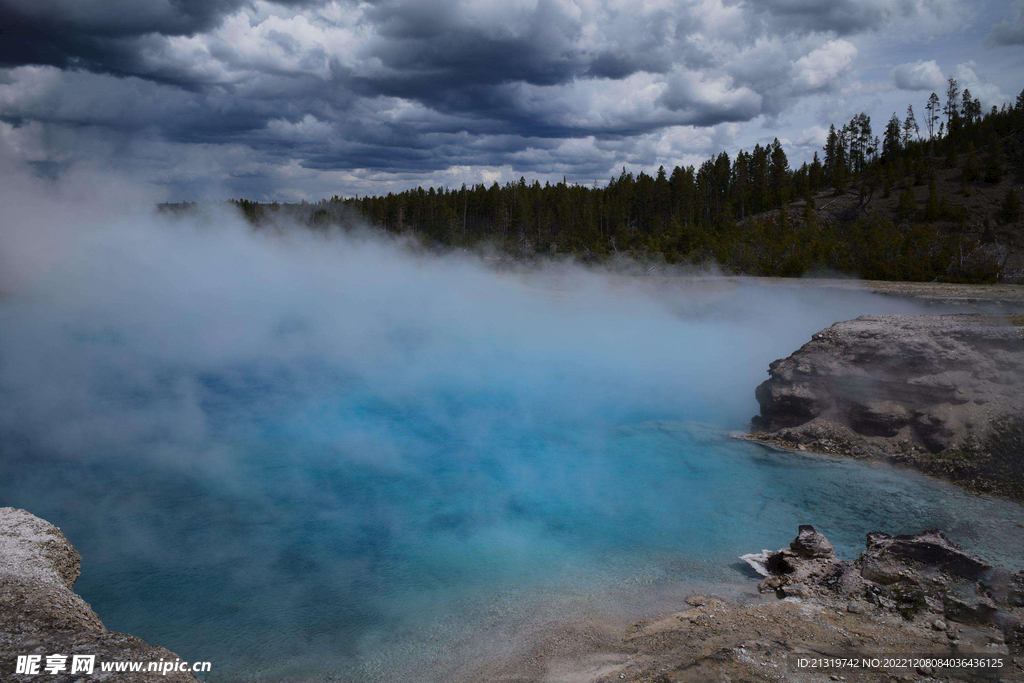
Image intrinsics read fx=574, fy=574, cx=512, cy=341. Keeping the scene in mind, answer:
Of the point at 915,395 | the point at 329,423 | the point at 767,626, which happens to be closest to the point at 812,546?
the point at 767,626

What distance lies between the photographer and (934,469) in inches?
320

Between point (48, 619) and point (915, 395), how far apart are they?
34.6ft

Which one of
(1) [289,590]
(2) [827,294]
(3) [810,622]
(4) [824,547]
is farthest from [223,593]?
(2) [827,294]

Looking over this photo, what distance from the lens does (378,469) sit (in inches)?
349

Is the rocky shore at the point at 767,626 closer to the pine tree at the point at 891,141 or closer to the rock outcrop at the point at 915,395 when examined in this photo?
the rock outcrop at the point at 915,395

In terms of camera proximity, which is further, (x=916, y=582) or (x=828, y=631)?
(x=916, y=582)

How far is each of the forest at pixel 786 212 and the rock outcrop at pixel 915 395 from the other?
13.3 meters

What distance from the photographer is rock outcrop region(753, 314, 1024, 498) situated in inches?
314

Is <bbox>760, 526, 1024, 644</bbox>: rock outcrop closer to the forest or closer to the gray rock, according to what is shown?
the gray rock

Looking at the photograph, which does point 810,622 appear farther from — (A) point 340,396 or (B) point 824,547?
(A) point 340,396

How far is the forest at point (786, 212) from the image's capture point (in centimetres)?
2347

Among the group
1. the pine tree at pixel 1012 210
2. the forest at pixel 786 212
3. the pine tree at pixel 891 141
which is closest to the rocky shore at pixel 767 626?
the forest at pixel 786 212

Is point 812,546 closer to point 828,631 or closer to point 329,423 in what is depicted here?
point 828,631

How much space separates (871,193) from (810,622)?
1857 inches
